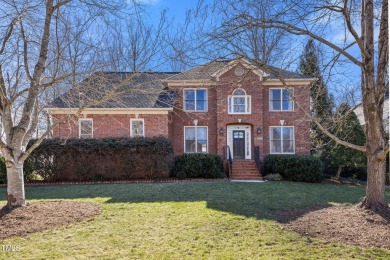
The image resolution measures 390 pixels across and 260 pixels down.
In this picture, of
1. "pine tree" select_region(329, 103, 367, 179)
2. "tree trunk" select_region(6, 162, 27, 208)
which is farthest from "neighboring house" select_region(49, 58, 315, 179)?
"tree trunk" select_region(6, 162, 27, 208)

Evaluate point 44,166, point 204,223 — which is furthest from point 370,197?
point 44,166

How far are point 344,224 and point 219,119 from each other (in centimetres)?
1148

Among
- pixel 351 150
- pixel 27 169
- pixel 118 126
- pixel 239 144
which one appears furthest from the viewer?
pixel 239 144

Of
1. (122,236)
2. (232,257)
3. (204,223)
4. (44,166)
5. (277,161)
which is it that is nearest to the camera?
(232,257)

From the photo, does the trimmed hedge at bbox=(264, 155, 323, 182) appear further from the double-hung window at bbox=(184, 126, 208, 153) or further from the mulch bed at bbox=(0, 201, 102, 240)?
the mulch bed at bbox=(0, 201, 102, 240)

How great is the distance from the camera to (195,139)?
56.4 feet

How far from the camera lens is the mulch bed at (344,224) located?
4.76m

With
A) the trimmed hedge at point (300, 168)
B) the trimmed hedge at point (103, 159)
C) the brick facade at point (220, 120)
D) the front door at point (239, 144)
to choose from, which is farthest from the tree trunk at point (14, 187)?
the front door at point (239, 144)

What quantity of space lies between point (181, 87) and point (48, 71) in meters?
9.73

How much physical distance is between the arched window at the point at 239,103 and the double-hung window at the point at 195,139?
219cm

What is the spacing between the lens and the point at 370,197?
6324 mm

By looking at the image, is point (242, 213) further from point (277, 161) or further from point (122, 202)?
point (277, 161)

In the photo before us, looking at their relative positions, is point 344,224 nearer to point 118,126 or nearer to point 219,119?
point 219,119

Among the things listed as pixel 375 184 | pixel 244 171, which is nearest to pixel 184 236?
pixel 375 184
